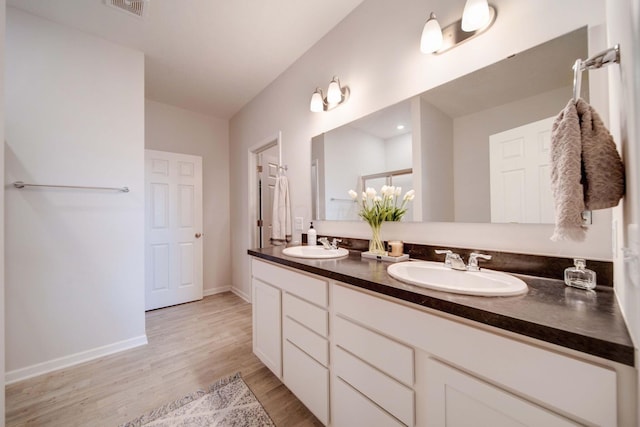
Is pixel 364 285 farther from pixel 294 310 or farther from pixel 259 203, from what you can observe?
pixel 259 203

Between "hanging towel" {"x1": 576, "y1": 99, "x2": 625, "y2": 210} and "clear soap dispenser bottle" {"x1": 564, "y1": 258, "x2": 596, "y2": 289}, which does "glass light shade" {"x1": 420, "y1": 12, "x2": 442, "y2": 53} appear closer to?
"hanging towel" {"x1": 576, "y1": 99, "x2": 625, "y2": 210}

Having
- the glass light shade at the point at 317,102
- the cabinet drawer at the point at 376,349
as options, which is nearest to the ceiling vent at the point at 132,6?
the glass light shade at the point at 317,102

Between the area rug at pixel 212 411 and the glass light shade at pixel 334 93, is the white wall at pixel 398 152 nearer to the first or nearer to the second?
the glass light shade at pixel 334 93

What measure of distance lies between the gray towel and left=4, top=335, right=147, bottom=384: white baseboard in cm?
292

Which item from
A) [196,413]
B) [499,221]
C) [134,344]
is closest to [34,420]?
[134,344]

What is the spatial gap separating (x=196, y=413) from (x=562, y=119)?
6.82 feet

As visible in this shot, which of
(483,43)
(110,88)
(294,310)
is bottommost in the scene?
(294,310)

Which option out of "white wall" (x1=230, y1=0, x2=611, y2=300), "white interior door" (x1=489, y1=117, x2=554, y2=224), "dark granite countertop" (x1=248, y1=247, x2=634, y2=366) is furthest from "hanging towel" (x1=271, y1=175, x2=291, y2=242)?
"white interior door" (x1=489, y1=117, x2=554, y2=224)

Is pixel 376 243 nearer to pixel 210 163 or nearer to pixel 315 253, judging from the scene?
pixel 315 253

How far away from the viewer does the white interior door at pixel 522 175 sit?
0.94 meters

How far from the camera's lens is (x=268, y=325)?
1.58 metres

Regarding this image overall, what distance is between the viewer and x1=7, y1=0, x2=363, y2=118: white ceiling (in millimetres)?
1669

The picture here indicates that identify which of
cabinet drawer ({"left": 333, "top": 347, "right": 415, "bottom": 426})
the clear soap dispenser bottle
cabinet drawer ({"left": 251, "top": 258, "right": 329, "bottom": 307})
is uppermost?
the clear soap dispenser bottle

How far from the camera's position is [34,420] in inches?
52.1
